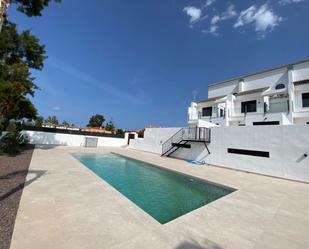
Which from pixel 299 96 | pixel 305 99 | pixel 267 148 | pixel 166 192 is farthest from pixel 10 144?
pixel 305 99

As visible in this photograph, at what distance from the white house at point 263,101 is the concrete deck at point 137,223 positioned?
1108cm

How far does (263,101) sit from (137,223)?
16.8m

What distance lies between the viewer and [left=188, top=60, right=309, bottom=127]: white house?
1426 centimetres

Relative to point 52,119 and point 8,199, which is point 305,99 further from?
point 52,119

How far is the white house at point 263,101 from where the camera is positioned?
1426cm

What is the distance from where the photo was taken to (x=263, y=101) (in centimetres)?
1609

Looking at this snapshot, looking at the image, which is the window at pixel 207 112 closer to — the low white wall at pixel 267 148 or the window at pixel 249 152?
the low white wall at pixel 267 148

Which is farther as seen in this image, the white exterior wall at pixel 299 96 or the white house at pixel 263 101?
the white house at pixel 263 101

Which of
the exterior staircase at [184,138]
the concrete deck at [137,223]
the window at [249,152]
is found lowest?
the concrete deck at [137,223]

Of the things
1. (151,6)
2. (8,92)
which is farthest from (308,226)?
(151,6)

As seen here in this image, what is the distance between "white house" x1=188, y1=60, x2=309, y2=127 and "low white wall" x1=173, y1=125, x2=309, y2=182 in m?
3.39

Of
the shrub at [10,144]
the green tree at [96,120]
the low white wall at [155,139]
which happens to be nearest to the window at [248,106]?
the low white wall at [155,139]

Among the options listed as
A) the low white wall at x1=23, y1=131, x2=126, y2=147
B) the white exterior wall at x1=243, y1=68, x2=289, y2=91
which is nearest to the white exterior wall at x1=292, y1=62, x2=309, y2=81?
the white exterior wall at x1=243, y1=68, x2=289, y2=91

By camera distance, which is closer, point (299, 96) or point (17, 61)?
point (17, 61)
